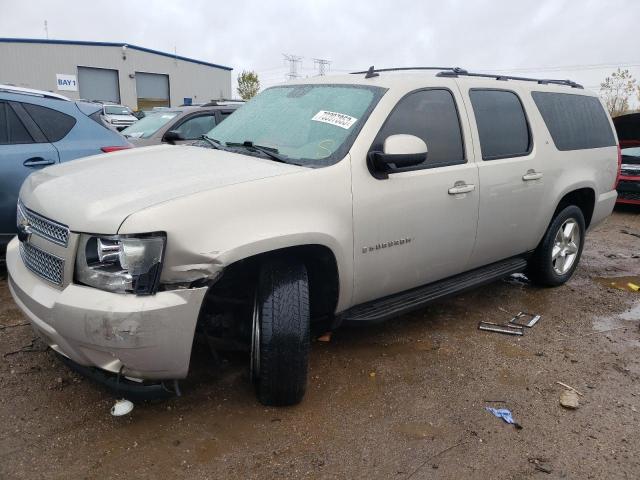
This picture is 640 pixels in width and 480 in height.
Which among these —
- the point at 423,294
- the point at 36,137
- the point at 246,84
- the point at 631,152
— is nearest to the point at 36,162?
the point at 36,137

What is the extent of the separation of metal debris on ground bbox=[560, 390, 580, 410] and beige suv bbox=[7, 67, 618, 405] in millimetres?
967

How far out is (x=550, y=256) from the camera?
4.75 m

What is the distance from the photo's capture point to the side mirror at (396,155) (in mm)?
2926

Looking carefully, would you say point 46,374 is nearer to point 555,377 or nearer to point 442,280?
point 442,280

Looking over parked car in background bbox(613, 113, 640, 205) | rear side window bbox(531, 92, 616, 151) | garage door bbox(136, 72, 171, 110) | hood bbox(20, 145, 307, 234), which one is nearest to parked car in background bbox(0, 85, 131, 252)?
hood bbox(20, 145, 307, 234)

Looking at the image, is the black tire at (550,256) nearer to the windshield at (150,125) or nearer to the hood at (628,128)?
the windshield at (150,125)

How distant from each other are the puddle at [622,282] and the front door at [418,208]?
96.4 inches

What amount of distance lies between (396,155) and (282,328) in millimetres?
1141

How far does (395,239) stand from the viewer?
317 cm

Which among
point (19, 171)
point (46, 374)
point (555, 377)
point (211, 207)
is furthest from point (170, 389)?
point (19, 171)

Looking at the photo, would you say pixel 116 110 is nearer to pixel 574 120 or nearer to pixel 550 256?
pixel 574 120

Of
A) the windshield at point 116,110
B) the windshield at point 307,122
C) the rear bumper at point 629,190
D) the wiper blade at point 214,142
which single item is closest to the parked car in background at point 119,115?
the windshield at point 116,110

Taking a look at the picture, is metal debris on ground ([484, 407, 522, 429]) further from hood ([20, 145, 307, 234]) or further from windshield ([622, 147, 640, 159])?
windshield ([622, 147, 640, 159])

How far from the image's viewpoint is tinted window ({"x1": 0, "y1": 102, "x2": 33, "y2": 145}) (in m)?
4.63
